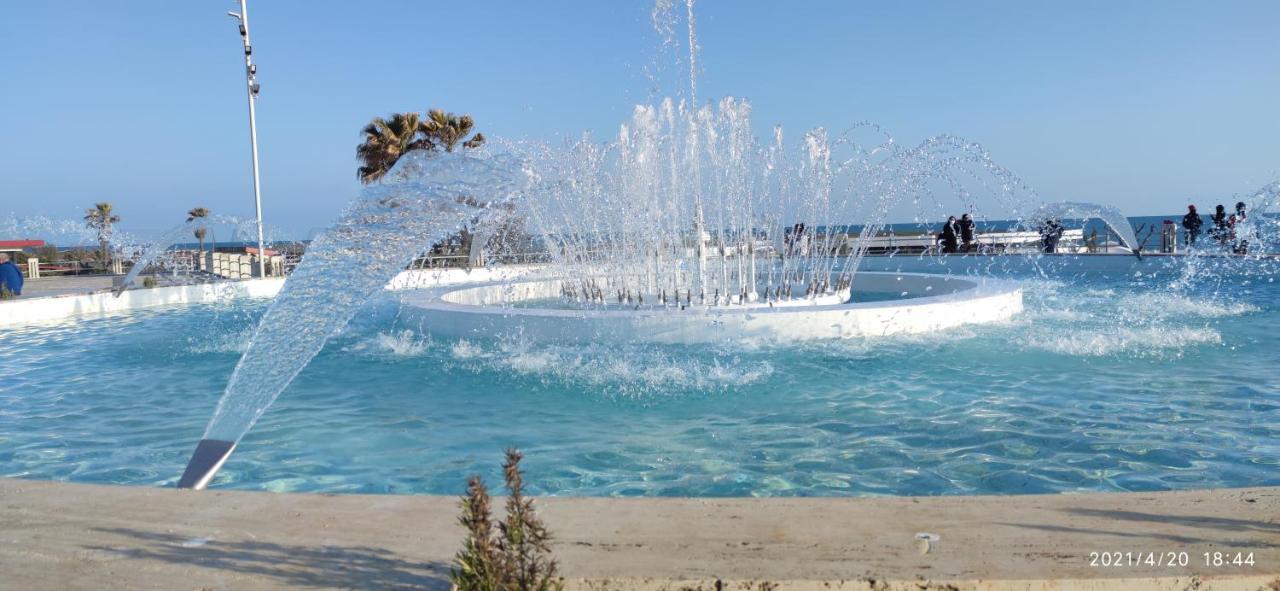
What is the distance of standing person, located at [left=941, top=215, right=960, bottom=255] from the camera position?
25062mm

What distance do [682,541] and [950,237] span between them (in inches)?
955

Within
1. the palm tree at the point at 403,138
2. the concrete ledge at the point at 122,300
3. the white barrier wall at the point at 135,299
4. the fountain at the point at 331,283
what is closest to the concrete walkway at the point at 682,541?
the fountain at the point at 331,283

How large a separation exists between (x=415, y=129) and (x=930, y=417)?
101 ft

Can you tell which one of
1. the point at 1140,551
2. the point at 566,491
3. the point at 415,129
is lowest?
the point at 566,491

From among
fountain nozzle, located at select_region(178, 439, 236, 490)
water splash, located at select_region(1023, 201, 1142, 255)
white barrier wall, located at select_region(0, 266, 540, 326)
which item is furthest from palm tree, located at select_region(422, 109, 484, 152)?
fountain nozzle, located at select_region(178, 439, 236, 490)

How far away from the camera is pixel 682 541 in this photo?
2.86m

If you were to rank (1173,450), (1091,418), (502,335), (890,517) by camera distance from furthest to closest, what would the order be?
(502,335)
(1091,418)
(1173,450)
(890,517)

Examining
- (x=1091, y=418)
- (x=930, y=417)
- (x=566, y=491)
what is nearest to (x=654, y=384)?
(x=930, y=417)

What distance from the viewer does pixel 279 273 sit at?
24.7 meters

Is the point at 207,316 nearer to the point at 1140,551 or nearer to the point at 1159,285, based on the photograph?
the point at 1140,551

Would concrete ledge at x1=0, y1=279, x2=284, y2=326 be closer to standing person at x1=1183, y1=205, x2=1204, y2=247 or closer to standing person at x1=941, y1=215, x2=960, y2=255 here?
standing person at x1=941, y1=215, x2=960, y2=255

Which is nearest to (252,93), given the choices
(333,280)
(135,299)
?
(135,299)

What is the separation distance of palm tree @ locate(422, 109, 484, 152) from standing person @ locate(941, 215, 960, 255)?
18.0 metres

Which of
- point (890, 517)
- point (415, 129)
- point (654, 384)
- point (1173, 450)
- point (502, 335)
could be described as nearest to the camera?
point (890, 517)
